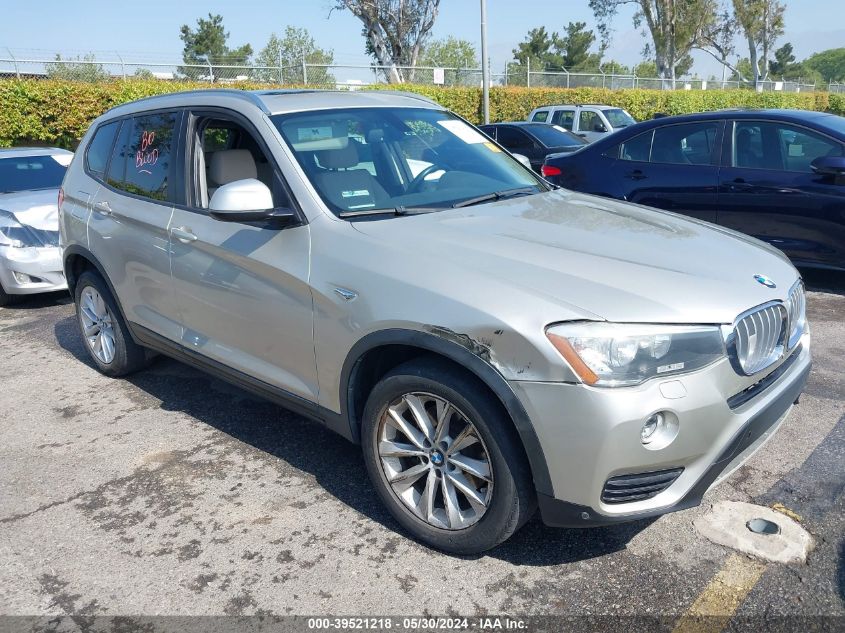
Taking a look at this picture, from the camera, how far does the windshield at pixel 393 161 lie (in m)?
3.47

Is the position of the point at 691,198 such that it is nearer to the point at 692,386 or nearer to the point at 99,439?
the point at 692,386

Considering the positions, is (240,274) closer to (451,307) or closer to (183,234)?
(183,234)

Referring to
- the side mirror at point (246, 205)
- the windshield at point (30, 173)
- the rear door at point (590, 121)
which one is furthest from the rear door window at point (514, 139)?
the side mirror at point (246, 205)

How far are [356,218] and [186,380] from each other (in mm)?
2427

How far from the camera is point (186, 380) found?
202 inches

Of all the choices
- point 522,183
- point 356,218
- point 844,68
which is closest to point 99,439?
point 356,218

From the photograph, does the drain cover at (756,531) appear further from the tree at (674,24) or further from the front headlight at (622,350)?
the tree at (674,24)

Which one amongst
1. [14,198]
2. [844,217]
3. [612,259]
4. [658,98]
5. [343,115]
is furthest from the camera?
[658,98]

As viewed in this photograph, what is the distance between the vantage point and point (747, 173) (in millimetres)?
6539

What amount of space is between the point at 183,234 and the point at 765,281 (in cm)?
277

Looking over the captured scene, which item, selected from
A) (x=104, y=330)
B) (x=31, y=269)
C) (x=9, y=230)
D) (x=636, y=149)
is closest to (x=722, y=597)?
(x=104, y=330)

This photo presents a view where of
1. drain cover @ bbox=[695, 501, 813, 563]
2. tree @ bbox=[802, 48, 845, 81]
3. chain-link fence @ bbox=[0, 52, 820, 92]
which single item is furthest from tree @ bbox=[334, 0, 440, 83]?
tree @ bbox=[802, 48, 845, 81]

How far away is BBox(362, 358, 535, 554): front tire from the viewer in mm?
2676

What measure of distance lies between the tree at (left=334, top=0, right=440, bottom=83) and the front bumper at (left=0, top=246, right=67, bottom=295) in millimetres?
32584
